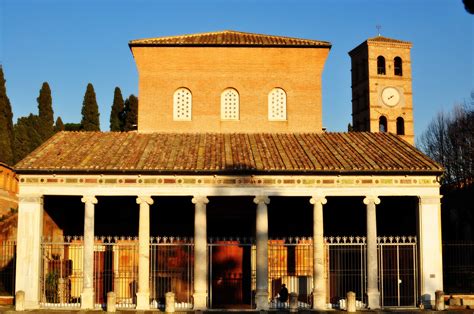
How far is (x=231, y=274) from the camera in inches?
971

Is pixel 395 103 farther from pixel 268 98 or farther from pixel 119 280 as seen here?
pixel 119 280

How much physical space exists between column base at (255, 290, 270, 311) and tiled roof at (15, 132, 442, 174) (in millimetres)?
3938

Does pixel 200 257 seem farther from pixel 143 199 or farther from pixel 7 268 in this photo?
pixel 7 268

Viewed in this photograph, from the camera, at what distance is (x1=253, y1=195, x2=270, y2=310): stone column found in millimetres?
21656

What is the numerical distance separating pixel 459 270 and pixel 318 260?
884 centimetres

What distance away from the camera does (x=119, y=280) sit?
80.1ft

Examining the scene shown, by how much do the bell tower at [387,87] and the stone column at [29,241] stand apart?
29.8m

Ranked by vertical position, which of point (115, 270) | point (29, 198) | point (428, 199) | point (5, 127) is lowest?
point (115, 270)

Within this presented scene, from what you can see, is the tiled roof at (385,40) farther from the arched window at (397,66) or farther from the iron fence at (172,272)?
the iron fence at (172,272)

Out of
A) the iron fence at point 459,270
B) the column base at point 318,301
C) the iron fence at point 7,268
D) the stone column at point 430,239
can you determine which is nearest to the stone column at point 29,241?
the iron fence at point 7,268

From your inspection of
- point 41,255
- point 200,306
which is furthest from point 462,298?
point 41,255

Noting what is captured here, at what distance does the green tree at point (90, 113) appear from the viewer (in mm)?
56628

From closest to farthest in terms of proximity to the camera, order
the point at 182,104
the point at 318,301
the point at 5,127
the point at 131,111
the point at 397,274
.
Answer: the point at 318,301, the point at 397,274, the point at 182,104, the point at 5,127, the point at 131,111

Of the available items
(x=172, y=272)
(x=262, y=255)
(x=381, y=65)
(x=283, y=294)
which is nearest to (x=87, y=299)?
(x=172, y=272)
